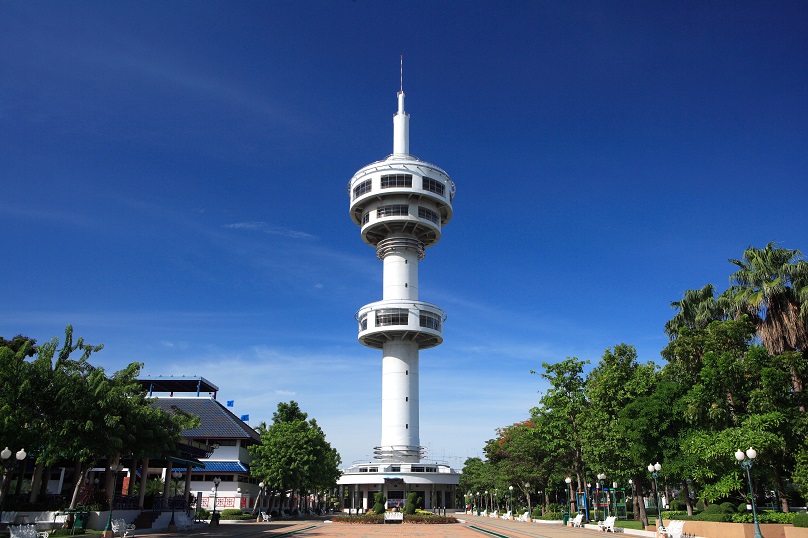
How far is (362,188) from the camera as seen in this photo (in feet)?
306

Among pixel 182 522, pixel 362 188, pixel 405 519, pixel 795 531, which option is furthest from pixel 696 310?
pixel 362 188

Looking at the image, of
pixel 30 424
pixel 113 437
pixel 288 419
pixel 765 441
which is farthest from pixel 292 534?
pixel 288 419

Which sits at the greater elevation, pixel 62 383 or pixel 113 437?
pixel 62 383

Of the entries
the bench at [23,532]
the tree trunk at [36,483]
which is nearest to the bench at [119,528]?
the tree trunk at [36,483]

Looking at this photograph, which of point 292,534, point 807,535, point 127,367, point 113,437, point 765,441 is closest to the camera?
point 807,535

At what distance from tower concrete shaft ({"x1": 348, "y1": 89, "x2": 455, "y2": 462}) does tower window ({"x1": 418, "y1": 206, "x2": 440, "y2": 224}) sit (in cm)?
9

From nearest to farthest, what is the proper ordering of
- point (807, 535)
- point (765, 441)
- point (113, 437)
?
1. point (807, 535)
2. point (765, 441)
3. point (113, 437)

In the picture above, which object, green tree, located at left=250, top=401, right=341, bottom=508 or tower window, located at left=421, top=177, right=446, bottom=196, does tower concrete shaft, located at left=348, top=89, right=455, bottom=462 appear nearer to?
tower window, located at left=421, top=177, right=446, bottom=196

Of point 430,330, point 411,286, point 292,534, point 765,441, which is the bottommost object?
point 292,534

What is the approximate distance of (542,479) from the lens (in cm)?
7406

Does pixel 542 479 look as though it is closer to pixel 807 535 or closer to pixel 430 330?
pixel 430 330

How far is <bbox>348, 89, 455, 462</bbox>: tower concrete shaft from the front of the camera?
8506cm

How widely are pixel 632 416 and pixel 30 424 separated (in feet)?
116

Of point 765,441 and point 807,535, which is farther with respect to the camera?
point 765,441
